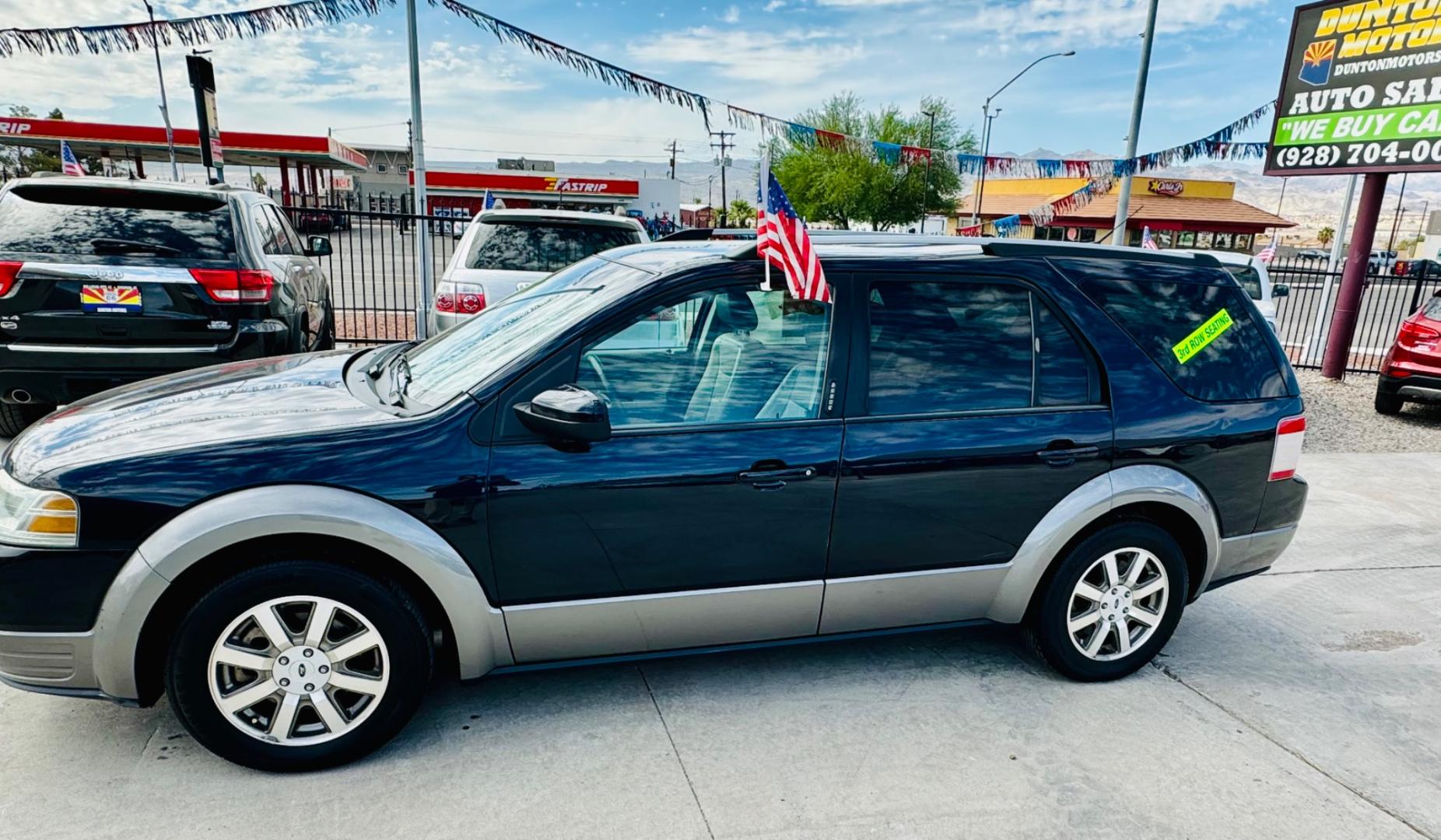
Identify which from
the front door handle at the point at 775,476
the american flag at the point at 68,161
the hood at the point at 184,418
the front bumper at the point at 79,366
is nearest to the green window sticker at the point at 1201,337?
the front door handle at the point at 775,476

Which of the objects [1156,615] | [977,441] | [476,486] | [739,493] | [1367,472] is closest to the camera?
[476,486]

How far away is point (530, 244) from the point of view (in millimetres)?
7750

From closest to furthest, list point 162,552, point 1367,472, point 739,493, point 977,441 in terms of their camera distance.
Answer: point 162,552 < point 739,493 < point 977,441 < point 1367,472

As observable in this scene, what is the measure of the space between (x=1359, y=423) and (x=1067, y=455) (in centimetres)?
778

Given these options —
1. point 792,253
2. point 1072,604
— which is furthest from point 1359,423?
point 792,253

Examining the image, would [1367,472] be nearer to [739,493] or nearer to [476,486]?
[739,493]

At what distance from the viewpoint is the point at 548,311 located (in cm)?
317

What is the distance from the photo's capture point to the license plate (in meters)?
5.09

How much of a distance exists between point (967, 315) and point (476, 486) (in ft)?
6.07

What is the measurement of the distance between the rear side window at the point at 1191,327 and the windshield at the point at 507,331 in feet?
5.96

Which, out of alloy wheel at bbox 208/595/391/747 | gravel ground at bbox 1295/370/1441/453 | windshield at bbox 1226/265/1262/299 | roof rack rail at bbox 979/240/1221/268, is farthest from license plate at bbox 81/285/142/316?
windshield at bbox 1226/265/1262/299

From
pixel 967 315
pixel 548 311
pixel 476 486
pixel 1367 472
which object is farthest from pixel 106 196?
pixel 1367 472

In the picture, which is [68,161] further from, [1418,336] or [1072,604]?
[1418,336]

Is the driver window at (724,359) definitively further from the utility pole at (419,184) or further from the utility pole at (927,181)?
the utility pole at (927,181)
